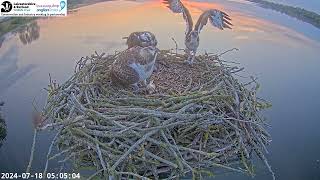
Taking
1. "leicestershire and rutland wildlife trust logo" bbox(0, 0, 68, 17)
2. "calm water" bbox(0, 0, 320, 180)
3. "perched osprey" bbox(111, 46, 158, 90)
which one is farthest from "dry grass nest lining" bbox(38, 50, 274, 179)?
"leicestershire and rutland wildlife trust logo" bbox(0, 0, 68, 17)

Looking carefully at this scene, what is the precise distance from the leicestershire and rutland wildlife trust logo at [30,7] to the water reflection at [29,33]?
221 millimetres

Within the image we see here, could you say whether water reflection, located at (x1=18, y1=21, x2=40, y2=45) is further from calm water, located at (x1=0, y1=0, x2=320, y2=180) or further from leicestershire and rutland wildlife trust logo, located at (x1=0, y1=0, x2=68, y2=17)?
leicestershire and rutland wildlife trust logo, located at (x1=0, y1=0, x2=68, y2=17)

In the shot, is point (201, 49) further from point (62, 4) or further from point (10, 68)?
point (10, 68)

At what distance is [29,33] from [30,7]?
1.14ft

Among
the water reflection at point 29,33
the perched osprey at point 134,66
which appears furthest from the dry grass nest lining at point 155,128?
the water reflection at point 29,33

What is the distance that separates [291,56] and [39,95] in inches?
44.6

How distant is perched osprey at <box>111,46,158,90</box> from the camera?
54.9 inches

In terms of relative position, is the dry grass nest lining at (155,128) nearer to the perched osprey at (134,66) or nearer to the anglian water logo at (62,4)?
the perched osprey at (134,66)

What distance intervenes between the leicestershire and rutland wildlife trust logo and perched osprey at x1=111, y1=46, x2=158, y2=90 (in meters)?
0.47

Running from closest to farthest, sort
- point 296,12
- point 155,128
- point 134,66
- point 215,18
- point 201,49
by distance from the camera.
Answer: point 155,128 < point 134,66 < point 215,18 < point 201,49 < point 296,12

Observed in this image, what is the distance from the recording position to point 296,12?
7.25 feet

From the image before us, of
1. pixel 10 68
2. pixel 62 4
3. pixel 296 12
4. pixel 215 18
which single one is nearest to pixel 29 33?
pixel 10 68

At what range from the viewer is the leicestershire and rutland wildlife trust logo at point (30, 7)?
1667 millimetres

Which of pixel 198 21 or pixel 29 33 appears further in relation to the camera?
pixel 29 33
